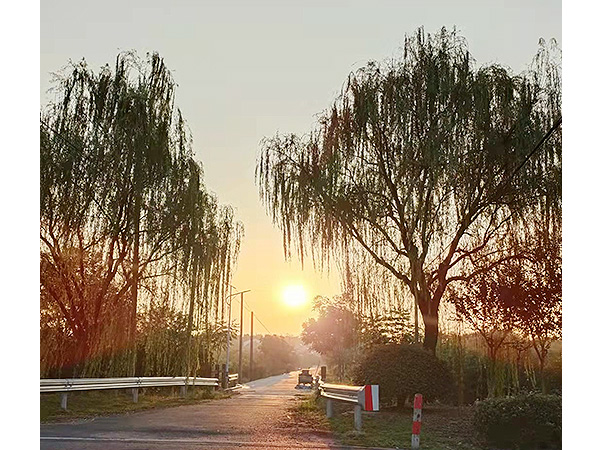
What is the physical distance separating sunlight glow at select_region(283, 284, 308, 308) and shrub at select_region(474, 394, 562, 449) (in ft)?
7.34

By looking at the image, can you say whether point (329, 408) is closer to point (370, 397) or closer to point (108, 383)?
point (370, 397)

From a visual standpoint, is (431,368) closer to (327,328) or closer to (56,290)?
(327,328)

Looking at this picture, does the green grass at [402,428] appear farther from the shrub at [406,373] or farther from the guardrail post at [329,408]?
the shrub at [406,373]

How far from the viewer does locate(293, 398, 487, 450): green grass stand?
5688mm

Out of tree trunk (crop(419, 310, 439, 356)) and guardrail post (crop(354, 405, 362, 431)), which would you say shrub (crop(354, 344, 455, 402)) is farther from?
guardrail post (crop(354, 405, 362, 431))

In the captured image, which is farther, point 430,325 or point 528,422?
point 430,325

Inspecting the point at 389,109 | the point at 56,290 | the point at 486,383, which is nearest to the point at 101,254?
the point at 56,290

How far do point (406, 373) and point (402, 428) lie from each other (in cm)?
83

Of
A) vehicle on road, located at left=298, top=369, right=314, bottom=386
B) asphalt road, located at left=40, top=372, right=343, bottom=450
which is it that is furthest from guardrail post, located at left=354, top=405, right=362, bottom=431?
vehicle on road, located at left=298, top=369, right=314, bottom=386

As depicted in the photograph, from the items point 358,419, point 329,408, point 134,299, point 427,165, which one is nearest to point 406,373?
point 329,408

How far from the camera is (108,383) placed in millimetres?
8180

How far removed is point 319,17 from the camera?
22.2 ft

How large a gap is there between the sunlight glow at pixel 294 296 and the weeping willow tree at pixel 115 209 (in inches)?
61.9
